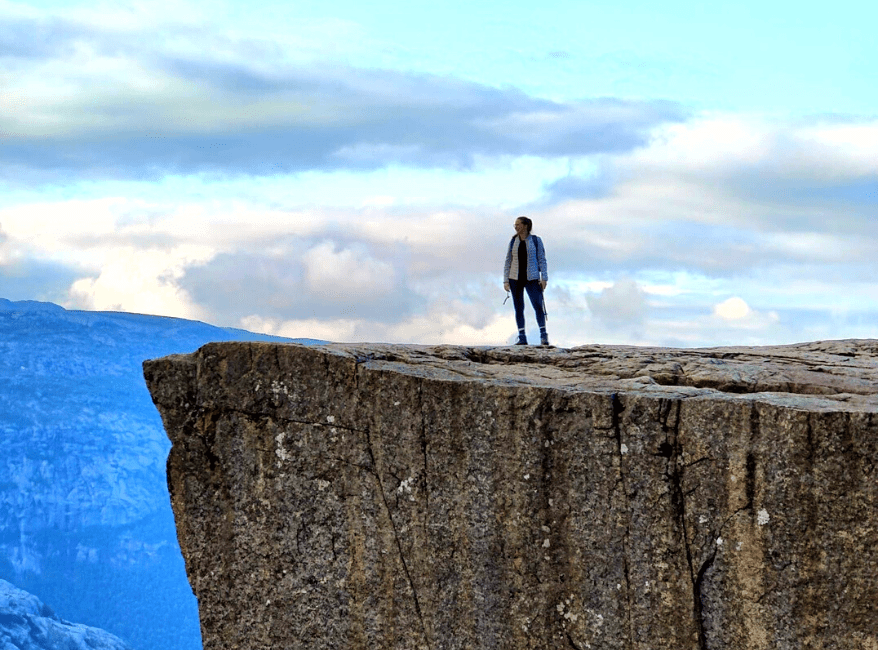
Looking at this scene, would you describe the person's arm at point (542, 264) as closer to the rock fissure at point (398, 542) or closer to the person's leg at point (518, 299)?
the person's leg at point (518, 299)

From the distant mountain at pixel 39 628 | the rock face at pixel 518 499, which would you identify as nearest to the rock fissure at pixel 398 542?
the rock face at pixel 518 499

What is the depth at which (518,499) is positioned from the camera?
8.41 metres

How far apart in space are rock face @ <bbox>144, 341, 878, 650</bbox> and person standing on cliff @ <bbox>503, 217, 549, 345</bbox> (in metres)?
4.00

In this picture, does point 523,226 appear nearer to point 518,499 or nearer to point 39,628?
point 518,499

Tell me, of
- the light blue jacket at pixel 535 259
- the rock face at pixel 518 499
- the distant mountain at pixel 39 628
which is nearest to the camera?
the rock face at pixel 518 499

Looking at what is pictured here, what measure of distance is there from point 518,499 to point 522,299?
5.78 metres

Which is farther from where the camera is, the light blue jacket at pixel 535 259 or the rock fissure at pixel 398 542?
the light blue jacket at pixel 535 259

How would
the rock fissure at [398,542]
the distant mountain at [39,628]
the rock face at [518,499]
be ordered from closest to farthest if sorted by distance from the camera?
the rock face at [518,499]
the rock fissure at [398,542]
the distant mountain at [39,628]

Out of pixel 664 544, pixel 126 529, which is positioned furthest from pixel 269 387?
pixel 126 529

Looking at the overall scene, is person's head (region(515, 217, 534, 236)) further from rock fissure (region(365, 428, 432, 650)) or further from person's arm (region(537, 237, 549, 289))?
rock fissure (region(365, 428, 432, 650))

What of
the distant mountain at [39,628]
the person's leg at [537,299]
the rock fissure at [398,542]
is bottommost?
the distant mountain at [39,628]

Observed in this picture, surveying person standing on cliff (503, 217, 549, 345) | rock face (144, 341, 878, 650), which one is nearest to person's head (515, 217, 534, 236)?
person standing on cliff (503, 217, 549, 345)

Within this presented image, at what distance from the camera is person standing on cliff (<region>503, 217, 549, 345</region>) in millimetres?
13516

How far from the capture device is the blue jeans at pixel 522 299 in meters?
13.6
